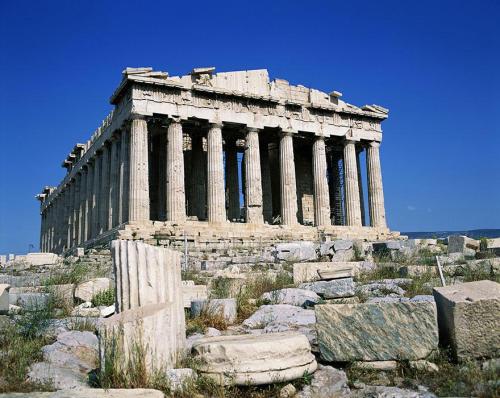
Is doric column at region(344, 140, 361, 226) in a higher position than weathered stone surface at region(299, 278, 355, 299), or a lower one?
higher

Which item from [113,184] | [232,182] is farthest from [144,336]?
[232,182]

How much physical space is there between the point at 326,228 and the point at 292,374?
24139 millimetres

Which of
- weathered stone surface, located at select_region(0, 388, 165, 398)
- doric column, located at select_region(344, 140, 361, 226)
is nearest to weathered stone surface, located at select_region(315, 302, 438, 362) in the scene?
weathered stone surface, located at select_region(0, 388, 165, 398)

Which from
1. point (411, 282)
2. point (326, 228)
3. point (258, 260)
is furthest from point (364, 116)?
point (411, 282)

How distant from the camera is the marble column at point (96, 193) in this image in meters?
31.1

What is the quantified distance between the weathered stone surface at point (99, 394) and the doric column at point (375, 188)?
93.1 ft

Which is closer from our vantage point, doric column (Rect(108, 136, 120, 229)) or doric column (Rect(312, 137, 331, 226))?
doric column (Rect(108, 136, 120, 229))

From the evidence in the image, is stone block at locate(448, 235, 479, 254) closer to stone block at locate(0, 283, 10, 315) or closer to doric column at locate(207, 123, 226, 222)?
doric column at locate(207, 123, 226, 222)

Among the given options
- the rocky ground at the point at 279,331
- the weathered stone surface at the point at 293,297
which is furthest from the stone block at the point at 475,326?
the weathered stone surface at the point at 293,297

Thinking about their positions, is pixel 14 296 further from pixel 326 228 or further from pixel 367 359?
pixel 326 228

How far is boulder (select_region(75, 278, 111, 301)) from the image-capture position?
10305mm

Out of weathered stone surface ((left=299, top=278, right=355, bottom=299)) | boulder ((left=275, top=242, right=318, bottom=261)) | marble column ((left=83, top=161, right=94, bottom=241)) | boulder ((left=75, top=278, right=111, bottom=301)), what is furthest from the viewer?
marble column ((left=83, top=161, right=94, bottom=241))

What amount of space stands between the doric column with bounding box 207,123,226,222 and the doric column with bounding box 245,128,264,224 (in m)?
1.69

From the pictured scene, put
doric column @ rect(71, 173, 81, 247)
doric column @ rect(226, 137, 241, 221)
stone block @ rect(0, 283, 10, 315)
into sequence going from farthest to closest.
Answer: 1. doric column @ rect(71, 173, 81, 247)
2. doric column @ rect(226, 137, 241, 221)
3. stone block @ rect(0, 283, 10, 315)
